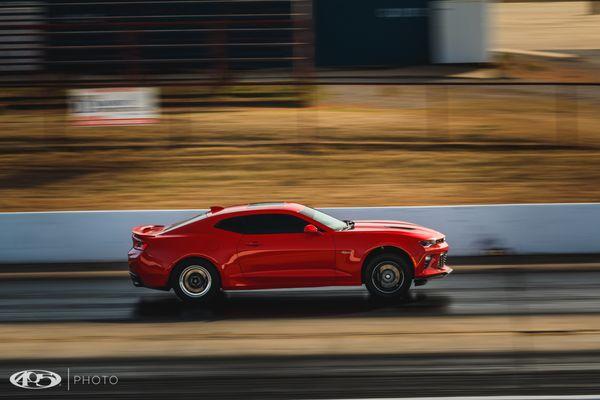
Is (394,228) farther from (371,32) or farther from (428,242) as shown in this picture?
(371,32)

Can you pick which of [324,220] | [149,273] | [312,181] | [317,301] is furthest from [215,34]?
[317,301]

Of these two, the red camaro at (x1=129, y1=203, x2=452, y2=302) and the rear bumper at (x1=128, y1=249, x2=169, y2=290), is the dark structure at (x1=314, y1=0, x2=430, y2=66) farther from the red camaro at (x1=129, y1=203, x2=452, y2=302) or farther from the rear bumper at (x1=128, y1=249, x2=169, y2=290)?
the rear bumper at (x1=128, y1=249, x2=169, y2=290)

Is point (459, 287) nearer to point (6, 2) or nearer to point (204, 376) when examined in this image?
point (204, 376)

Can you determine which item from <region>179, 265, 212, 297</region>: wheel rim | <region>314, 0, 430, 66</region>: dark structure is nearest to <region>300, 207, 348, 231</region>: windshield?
<region>179, 265, 212, 297</region>: wheel rim

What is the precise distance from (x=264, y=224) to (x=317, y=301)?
4.00 feet

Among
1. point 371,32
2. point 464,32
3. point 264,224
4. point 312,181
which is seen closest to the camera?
point 264,224

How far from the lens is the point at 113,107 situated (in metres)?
21.0

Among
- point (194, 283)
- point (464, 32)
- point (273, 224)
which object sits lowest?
point (194, 283)

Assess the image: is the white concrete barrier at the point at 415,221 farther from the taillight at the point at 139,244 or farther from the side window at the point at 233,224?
the side window at the point at 233,224

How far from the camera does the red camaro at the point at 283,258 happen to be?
1213 centimetres

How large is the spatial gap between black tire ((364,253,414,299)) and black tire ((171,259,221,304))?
1.97m

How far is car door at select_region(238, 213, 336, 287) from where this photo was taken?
12156mm

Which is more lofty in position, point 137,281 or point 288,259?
point 288,259

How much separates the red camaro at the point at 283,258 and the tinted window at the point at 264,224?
13 mm
